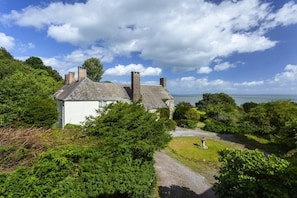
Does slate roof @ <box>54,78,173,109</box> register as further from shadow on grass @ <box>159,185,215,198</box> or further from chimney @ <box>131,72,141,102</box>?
shadow on grass @ <box>159,185,215,198</box>

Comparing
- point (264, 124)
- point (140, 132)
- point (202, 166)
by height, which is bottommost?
point (202, 166)

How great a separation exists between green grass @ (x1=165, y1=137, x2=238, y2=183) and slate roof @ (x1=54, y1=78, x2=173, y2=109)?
947 cm

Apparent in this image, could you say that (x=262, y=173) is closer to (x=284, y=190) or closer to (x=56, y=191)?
(x=284, y=190)

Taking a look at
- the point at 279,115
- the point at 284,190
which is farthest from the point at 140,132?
the point at 279,115

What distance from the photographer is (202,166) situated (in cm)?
1947

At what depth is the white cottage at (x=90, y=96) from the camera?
2553 cm

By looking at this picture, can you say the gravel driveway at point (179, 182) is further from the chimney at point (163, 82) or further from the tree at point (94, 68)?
the tree at point (94, 68)

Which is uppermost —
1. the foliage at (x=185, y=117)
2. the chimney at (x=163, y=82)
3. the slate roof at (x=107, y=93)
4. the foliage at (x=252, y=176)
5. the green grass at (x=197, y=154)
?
the chimney at (x=163, y=82)

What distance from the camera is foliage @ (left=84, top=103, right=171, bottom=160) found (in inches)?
419

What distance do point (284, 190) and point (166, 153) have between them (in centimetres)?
1567

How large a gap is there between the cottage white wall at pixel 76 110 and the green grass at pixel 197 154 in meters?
12.0

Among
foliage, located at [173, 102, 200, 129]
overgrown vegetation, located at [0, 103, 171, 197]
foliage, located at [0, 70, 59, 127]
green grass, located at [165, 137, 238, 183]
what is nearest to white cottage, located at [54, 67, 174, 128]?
foliage, located at [0, 70, 59, 127]

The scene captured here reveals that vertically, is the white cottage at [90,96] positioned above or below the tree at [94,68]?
below

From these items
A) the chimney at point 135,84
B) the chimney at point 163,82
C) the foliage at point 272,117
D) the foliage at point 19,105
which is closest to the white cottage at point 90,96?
the chimney at point 135,84
